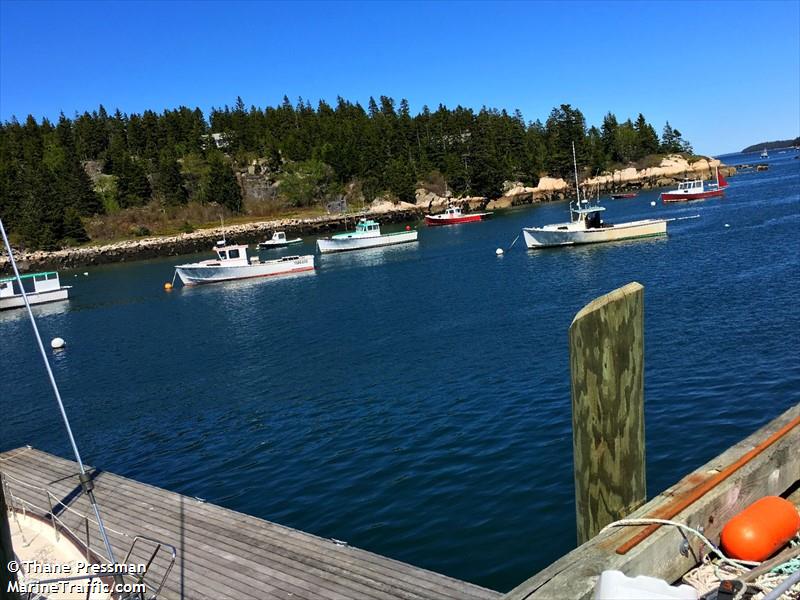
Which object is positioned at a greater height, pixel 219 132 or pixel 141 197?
pixel 219 132

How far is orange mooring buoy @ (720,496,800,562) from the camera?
4.25 m

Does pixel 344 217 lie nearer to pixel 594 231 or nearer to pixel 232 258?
pixel 232 258

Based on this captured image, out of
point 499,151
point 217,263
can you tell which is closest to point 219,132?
point 499,151

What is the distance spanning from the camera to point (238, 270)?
59.8m

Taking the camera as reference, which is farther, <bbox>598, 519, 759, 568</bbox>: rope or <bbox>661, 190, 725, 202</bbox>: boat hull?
<bbox>661, 190, 725, 202</bbox>: boat hull


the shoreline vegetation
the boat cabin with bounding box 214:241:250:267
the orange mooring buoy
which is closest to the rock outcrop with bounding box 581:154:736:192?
the shoreline vegetation

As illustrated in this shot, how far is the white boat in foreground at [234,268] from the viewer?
59.4m

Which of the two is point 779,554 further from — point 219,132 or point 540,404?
point 219,132

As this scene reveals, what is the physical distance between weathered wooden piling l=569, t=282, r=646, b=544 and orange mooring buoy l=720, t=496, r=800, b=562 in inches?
25.3

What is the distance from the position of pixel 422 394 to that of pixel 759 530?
585 inches

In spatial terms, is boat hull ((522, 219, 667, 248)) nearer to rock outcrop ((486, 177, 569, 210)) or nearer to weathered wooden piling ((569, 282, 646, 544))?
weathered wooden piling ((569, 282, 646, 544))

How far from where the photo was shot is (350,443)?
16.0 m

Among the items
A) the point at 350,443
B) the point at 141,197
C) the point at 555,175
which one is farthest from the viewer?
the point at 555,175

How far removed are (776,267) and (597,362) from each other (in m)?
32.8
